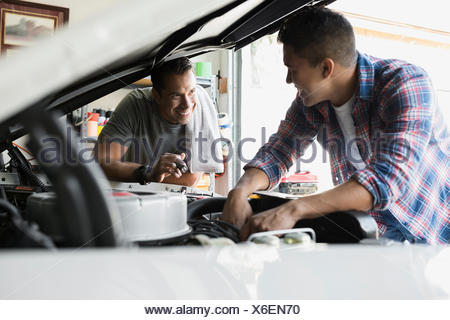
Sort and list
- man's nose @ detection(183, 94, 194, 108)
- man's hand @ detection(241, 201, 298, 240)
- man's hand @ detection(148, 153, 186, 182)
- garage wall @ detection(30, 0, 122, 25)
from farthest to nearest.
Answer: garage wall @ detection(30, 0, 122, 25) < man's nose @ detection(183, 94, 194, 108) < man's hand @ detection(148, 153, 186, 182) < man's hand @ detection(241, 201, 298, 240)

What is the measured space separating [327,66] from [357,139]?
0.22 metres

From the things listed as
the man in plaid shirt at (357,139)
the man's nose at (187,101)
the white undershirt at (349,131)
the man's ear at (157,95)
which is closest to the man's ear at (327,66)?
the man in plaid shirt at (357,139)

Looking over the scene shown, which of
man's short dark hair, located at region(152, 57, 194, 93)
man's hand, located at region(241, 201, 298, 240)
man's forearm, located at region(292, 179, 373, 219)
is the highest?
man's short dark hair, located at region(152, 57, 194, 93)

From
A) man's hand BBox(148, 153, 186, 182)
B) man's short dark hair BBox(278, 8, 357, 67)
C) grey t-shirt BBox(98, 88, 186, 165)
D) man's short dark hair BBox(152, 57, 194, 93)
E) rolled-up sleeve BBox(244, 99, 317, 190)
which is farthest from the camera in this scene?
grey t-shirt BBox(98, 88, 186, 165)

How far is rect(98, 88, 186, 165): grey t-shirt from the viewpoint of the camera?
1796mm

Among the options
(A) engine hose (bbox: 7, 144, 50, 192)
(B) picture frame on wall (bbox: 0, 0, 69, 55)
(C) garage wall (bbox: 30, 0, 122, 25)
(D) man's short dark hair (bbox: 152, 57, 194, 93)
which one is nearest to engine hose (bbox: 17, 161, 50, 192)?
(A) engine hose (bbox: 7, 144, 50, 192)

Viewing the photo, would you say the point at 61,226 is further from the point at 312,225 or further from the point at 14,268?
the point at 312,225

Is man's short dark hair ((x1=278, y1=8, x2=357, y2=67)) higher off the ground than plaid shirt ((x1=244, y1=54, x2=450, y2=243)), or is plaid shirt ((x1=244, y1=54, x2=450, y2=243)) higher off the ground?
man's short dark hair ((x1=278, y1=8, x2=357, y2=67))

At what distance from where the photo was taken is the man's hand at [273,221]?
72 centimetres

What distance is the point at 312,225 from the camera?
31.2 inches

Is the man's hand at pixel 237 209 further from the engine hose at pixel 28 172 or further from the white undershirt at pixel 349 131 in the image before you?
the engine hose at pixel 28 172

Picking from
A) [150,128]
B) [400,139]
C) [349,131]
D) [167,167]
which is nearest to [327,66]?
[349,131]

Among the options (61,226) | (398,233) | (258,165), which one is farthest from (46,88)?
(398,233)

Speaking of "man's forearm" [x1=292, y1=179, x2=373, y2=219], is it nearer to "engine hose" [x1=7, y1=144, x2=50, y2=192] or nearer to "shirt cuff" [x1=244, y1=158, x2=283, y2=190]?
"shirt cuff" [x1=244, y1=158, x2=283, y2=190]
